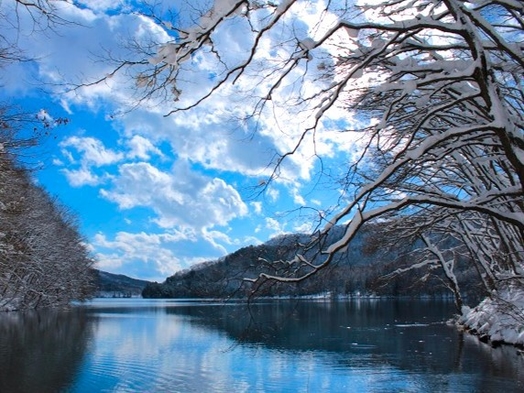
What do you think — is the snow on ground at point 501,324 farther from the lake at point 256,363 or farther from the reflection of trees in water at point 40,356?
the reflection of trees in water at point 40,356

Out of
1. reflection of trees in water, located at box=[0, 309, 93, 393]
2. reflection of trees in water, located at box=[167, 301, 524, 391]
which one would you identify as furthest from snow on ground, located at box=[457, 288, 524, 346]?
reflection of trees in water, located at box=[0, 309, 93, 393]

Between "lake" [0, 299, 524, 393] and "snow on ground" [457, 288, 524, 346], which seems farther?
"snow on ground" [457, 288, 524, 346]

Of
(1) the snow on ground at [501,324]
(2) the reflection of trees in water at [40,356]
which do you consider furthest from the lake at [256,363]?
(1) the snow on ground at [501,324]

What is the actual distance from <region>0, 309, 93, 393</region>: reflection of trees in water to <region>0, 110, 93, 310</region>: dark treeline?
2746 millimetres

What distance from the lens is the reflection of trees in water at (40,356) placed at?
13.0 m

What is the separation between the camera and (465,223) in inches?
768

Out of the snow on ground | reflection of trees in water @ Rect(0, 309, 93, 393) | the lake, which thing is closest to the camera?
the lake

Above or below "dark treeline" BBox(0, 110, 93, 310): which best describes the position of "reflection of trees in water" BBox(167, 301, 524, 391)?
below

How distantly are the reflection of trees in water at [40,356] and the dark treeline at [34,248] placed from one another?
2.75m

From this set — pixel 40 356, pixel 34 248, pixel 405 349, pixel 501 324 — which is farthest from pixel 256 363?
pixel 34 248

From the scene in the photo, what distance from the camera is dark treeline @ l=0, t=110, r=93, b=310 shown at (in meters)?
18.7

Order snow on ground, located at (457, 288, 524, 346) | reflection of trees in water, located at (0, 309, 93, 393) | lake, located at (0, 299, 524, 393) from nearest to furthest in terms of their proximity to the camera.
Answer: lake, located at (0, 299, 524, 393), reflection of trees in water, located at (0, 309, 93, 393), snow on ground, located at (457, 288, 524, 346)

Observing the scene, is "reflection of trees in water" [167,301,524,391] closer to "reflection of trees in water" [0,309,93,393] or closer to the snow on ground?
the snow on ground

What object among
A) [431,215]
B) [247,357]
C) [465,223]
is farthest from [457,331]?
[431,215]
